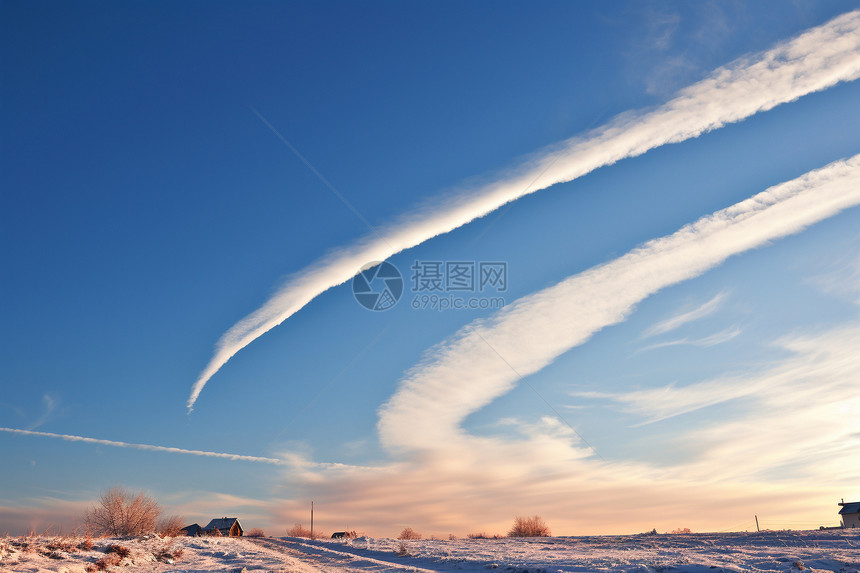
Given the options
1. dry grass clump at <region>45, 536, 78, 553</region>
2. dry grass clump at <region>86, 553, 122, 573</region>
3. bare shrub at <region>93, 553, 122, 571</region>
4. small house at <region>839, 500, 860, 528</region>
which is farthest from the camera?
small house at <region>839, 500, 860, 528</region>

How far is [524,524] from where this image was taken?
2729 inches

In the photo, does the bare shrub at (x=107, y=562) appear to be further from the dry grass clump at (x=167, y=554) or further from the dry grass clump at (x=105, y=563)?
the dry grass clump at (x=167, y=554)

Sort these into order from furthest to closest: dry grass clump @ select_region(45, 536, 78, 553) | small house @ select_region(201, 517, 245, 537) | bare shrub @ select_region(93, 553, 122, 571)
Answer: small house @ select_region(201, 517, 245, 537) < dry grass clump @ select_region(45, 536, 78, 553) < bare shrub @ select_region(93, 553, 122, 571)

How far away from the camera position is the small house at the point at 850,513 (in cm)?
8932

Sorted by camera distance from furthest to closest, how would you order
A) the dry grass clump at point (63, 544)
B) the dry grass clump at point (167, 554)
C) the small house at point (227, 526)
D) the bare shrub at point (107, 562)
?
1. the small house at point (227, 526)
2. the dry grass clump at point (167, 554)
3. the dry grass clump at point (63, 544)
4. the bare shrub at point (107, 562)

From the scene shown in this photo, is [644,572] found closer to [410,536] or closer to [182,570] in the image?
[182,570]

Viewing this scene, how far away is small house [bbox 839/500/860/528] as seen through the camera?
8932 cm

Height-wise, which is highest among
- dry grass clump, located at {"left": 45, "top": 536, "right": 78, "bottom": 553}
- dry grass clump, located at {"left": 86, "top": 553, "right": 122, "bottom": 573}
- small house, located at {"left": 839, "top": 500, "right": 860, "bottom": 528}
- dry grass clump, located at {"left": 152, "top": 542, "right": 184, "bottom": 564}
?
dry grass clump, located at {"left": 45, "top": 536, "right": 78, "bottom": 553}

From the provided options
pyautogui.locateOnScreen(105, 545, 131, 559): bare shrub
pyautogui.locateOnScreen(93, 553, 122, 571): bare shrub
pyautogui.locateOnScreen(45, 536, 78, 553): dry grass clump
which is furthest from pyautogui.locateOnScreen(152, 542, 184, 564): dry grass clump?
pyautogui.locateOnScreen(45, 536, 78, 553): dry grass clump

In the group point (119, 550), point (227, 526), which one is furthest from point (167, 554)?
point (227, 526)

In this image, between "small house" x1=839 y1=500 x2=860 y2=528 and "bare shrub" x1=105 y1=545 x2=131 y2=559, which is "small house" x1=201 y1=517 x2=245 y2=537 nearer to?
→ "bare shrub" x1=105 y1=545 x2=131 y2=559

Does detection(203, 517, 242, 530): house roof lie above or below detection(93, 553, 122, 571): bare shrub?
below

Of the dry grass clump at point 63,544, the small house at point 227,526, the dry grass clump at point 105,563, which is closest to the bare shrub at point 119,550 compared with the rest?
the dry grass clump at point 105,563

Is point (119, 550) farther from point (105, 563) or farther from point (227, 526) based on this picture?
point (227, 526)
